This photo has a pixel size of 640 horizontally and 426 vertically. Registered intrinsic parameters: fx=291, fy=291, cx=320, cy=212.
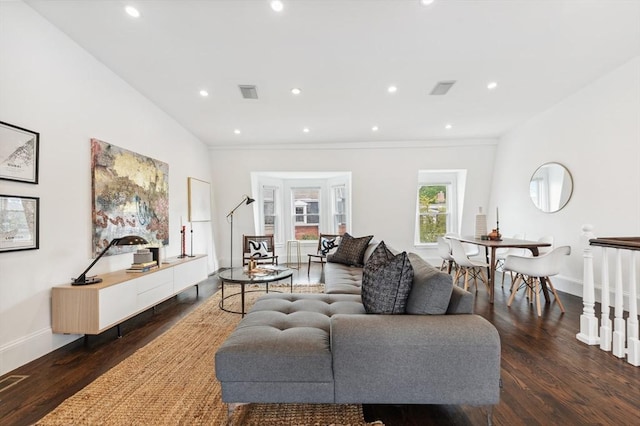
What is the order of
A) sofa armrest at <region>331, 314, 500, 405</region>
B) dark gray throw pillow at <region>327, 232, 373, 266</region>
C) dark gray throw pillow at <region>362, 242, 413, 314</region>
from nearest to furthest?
sofa armrest at <region>331, 314, 500, 405</region>
dark gray throw pillow at <region>362, 242, 413, 314</region>
dark gray throw pillow at <region>327, 232, 373, 266</region>

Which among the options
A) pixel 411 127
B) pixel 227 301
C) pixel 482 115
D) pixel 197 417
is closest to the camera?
pixel 197 417

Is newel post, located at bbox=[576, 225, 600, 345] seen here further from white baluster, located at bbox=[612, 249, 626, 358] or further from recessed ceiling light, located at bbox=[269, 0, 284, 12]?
recessed ceiling light, located at bbox=[269, 0, 284, 12]

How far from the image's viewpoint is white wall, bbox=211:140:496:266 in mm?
6051

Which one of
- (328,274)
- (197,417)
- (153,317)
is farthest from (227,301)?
(197,417)

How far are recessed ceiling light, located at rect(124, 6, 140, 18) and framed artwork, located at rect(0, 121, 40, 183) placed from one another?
4.00 feet

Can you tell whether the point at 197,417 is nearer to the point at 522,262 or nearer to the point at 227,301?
the point at 227,301

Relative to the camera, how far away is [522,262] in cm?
349

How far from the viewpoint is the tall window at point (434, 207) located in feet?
21.5

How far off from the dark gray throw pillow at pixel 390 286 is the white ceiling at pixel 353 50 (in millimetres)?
1960

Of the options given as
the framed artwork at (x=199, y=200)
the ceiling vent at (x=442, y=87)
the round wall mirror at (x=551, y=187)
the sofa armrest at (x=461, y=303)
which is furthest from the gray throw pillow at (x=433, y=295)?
the framed artwork at (x=199, y=200)

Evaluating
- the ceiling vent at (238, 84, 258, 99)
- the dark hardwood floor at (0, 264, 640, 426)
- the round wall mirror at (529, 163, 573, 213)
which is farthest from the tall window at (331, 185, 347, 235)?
the dark hardwood floor at (0, 264, 640, 426)

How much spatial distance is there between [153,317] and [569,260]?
18.3 ft

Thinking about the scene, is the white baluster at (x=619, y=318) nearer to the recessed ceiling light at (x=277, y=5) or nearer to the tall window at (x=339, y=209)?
the recessed ceiling light at (x=277, y=5)

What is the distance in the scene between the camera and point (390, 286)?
1789 mm
